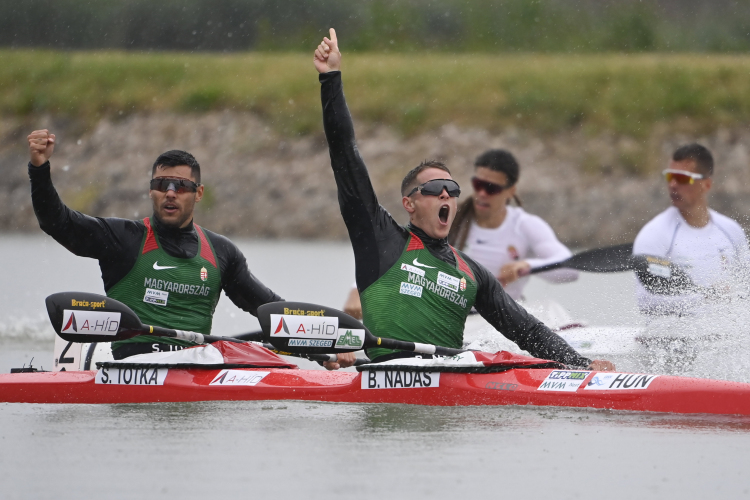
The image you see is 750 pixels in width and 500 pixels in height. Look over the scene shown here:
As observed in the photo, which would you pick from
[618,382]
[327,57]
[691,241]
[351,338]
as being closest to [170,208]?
[327,57]

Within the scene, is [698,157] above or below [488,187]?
above

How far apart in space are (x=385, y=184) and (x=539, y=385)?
79.7ft

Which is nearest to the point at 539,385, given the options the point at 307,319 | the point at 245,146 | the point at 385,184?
the point at 307,319

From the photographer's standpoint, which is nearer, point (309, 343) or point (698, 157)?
point (309, 343)

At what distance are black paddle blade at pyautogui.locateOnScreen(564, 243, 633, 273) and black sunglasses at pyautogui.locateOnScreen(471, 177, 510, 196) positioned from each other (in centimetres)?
90

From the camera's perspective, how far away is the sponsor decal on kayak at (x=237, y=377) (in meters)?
6.60

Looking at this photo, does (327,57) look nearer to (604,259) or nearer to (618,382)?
(618,382)

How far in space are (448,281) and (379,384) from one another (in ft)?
2.42

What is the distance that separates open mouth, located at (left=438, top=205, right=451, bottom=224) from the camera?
6.58m

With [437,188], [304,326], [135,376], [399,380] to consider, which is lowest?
[135,376]

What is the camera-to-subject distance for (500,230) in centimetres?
1041

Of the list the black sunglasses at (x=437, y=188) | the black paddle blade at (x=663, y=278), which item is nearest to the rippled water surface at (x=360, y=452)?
the black sunglasses at (x=437, y=188)

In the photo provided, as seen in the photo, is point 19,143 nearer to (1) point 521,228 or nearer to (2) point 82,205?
(2) point 82,205

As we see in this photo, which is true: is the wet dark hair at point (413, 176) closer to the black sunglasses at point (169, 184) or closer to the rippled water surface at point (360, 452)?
the rippled water surface at point (360, 452)
